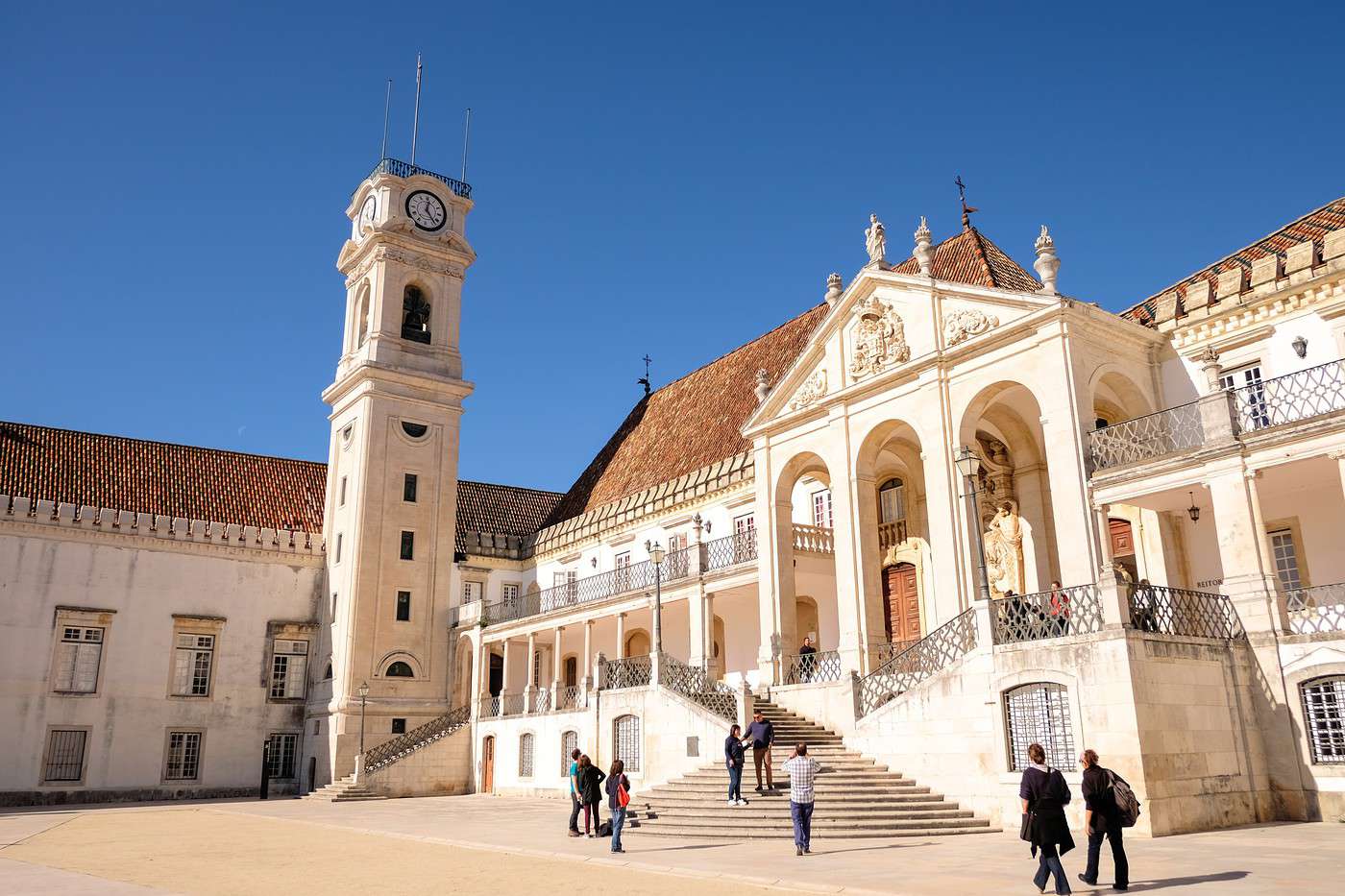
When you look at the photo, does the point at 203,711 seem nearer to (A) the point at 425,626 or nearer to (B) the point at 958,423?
(A) the point at 425,626

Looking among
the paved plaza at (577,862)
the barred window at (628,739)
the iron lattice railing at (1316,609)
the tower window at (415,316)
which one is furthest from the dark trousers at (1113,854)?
the tower window at (415,316)

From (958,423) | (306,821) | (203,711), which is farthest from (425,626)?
(958,423)

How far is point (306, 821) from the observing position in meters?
21.5

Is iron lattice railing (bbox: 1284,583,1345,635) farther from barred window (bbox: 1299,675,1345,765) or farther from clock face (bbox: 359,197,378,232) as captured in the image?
clock face (bbox: 359,197,378,232)

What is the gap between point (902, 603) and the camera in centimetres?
2455

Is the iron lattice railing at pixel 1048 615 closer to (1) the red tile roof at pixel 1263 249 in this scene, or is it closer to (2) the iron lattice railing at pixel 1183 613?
(2) the iron lattice railing at pixel 1183 613

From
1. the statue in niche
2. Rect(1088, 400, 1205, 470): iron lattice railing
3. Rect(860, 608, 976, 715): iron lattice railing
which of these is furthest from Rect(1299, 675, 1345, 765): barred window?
the statue in niche

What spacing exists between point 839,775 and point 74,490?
100 feet

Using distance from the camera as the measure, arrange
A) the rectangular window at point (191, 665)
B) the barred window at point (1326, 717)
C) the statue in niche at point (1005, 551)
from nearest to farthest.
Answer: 1. the barred window at point (1326, 717)
2. the statue in niche at point (1005, 551)
3. the rectangular window at point (191, 665)

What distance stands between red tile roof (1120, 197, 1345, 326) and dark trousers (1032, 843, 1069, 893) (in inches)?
532

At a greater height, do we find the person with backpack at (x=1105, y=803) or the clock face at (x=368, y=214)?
the clock face at (x=368, y=214)

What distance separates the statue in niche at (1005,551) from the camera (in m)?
22.0

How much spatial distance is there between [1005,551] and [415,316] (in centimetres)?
2610

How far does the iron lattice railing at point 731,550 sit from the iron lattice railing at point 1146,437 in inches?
→ 386
